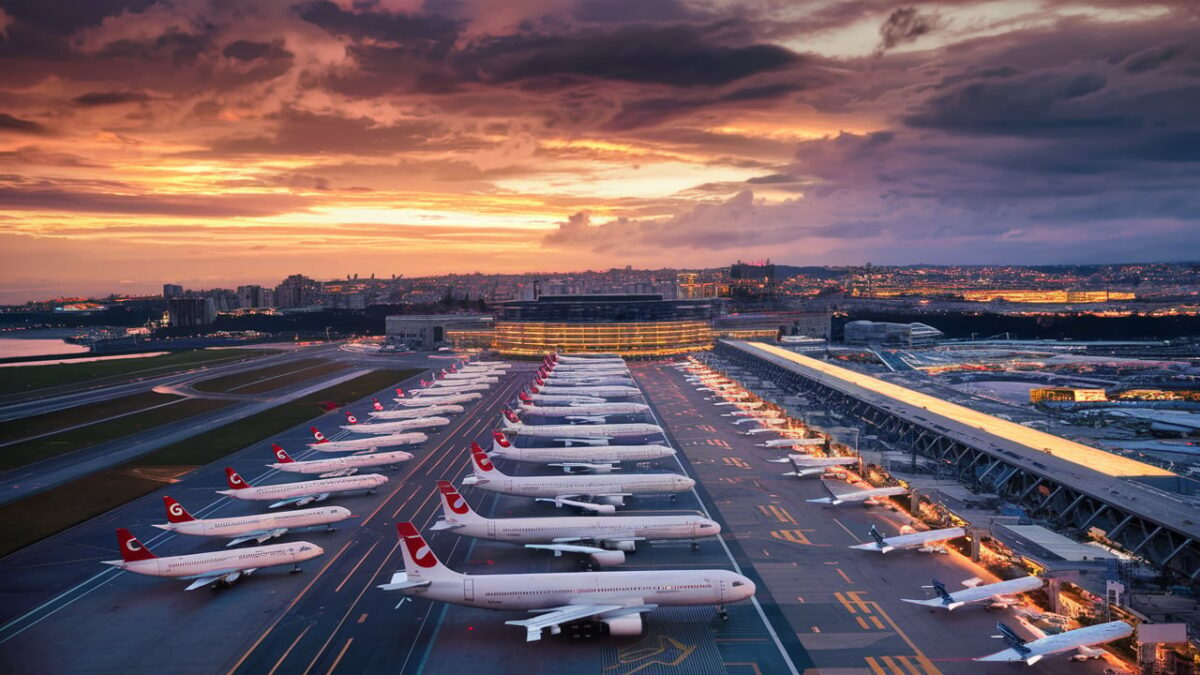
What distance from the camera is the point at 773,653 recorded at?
38.2 m

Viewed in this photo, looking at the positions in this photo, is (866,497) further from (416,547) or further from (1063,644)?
(416,547)

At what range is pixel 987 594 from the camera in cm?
4222

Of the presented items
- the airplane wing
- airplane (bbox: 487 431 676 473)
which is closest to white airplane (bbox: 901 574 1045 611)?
the airplane wing

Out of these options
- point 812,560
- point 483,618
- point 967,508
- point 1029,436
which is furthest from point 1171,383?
point 483,618

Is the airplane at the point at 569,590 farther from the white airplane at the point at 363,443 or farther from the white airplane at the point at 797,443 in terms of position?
the white airplane at the point at 363,443

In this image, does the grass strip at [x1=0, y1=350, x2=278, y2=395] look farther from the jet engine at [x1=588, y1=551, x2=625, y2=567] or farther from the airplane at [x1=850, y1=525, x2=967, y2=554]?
the airplane at [x1=850, y1=525, x2=967, y2=554]

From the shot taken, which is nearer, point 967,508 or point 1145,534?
point 1145,534

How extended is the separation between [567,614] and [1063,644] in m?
26.6

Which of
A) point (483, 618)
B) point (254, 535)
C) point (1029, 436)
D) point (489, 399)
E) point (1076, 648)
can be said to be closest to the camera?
point (1076, 648)

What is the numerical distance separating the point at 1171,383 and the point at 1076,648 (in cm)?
13313

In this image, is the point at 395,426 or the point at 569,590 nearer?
the point at 569,590

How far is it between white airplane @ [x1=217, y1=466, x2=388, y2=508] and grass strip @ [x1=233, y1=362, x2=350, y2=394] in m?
83.1

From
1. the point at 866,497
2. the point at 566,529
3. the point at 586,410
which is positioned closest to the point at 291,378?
the point at 586,410

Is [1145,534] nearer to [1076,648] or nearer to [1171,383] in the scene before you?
[1076,648]
